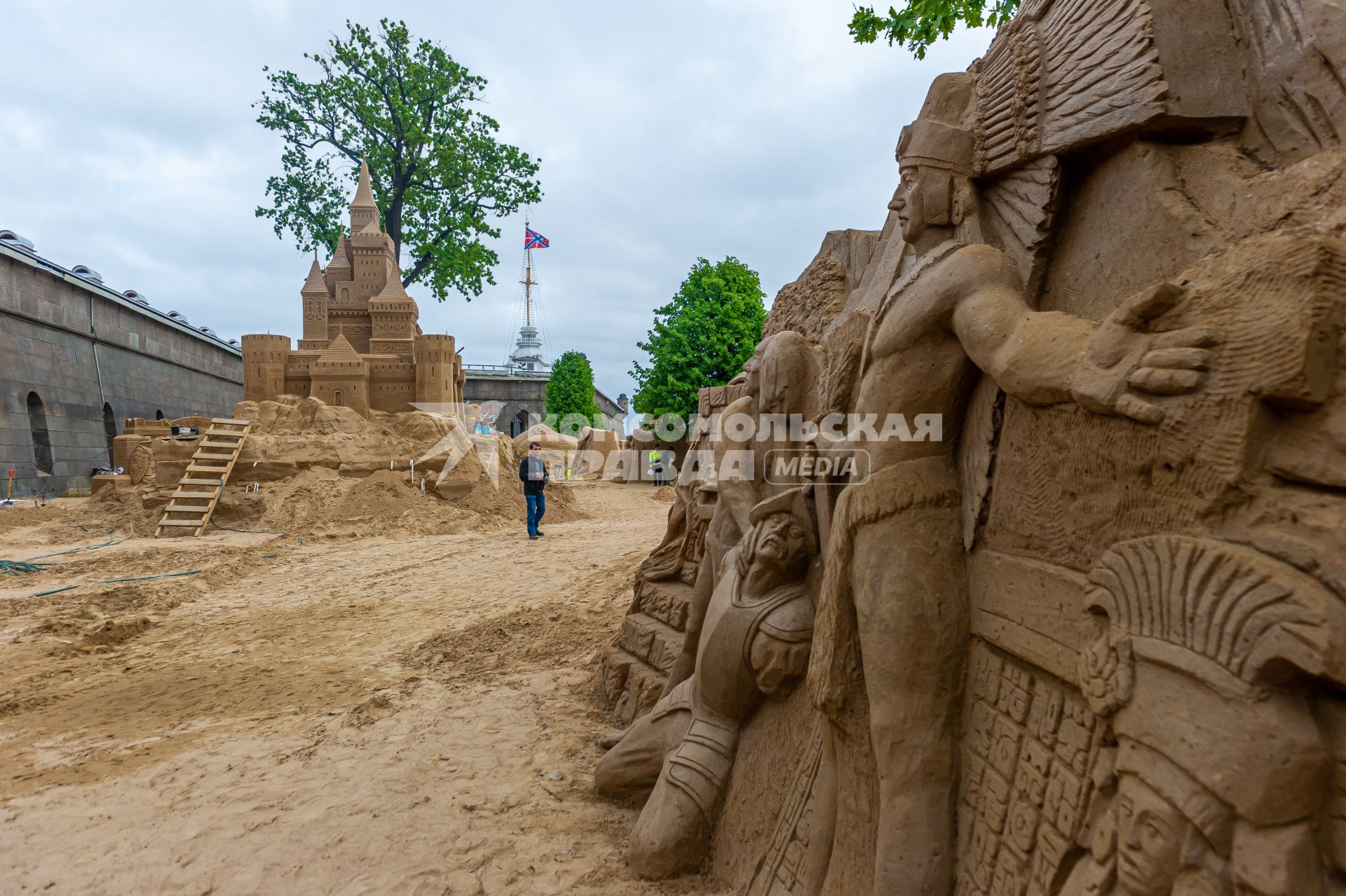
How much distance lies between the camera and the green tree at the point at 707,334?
17.5 m

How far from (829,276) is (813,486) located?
1.22m

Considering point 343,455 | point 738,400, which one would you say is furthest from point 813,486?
point 343,455

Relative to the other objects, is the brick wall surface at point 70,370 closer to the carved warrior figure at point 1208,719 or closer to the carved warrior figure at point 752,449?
the carved warrior figure at point 752,449

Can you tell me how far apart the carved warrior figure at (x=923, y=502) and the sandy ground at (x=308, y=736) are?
105 cm

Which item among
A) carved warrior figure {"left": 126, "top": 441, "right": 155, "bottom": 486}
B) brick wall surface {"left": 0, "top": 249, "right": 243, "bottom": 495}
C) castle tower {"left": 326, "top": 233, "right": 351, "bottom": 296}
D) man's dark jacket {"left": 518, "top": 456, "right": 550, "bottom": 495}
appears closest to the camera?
man's dark jacket {"left": 518, "top": 456, "right": 550, "bottom": 495}

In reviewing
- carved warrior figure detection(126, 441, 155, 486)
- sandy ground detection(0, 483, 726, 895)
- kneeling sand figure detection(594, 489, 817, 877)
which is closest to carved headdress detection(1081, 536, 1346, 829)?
kneeling sand figure detection(594, 489, 817, 877)

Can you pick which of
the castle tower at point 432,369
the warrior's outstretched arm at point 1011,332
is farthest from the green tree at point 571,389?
the warrior's outstretched arm at point 1011,332

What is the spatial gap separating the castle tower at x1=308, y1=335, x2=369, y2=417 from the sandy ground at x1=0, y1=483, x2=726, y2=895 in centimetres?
636

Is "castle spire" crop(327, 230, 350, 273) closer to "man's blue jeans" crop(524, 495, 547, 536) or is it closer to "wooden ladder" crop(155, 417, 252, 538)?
"wooden ladder" crop(155, 417, 252, 538)

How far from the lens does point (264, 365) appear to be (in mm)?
13727

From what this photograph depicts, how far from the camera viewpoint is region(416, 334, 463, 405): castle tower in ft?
45.8

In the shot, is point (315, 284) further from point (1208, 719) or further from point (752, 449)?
point (1208, 719)

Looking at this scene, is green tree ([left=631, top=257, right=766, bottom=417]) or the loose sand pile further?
green tree ([left=631, top=257, right=766, bottom=417])

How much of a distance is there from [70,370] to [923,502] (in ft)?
68.7
